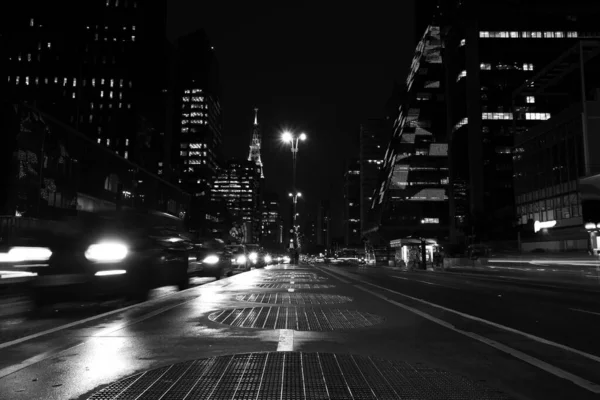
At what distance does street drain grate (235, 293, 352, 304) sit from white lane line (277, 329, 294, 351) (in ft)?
14.7

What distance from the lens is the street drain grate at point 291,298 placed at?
1233 cm

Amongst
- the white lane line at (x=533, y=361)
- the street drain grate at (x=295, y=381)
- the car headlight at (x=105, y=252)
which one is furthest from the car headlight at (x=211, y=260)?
the street drain grate at (x=295, y=381)

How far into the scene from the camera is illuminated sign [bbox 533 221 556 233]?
208 feet

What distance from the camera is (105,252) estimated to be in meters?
13.7

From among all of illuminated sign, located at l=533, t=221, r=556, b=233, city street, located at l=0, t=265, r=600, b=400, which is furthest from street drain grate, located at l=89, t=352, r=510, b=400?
illuminated sign, located at l=533, t=221, r=556, b=233

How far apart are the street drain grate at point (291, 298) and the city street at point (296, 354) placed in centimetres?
138

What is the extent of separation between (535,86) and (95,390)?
85690 mm

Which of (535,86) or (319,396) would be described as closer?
(319,396)

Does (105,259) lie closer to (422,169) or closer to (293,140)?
(293,140)

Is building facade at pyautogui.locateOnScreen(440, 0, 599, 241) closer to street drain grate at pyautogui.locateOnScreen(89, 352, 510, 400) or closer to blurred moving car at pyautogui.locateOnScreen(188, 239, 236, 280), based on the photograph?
blurred moving car at pyautogui.locateOnScreen(188, 239, 236, 280)

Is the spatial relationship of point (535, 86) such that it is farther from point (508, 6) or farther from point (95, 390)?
point (95, 390)

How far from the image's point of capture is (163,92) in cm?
14100

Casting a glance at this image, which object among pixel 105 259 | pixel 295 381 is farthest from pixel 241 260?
pixel 295 381

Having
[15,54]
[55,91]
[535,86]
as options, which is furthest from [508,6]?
[15,54]
